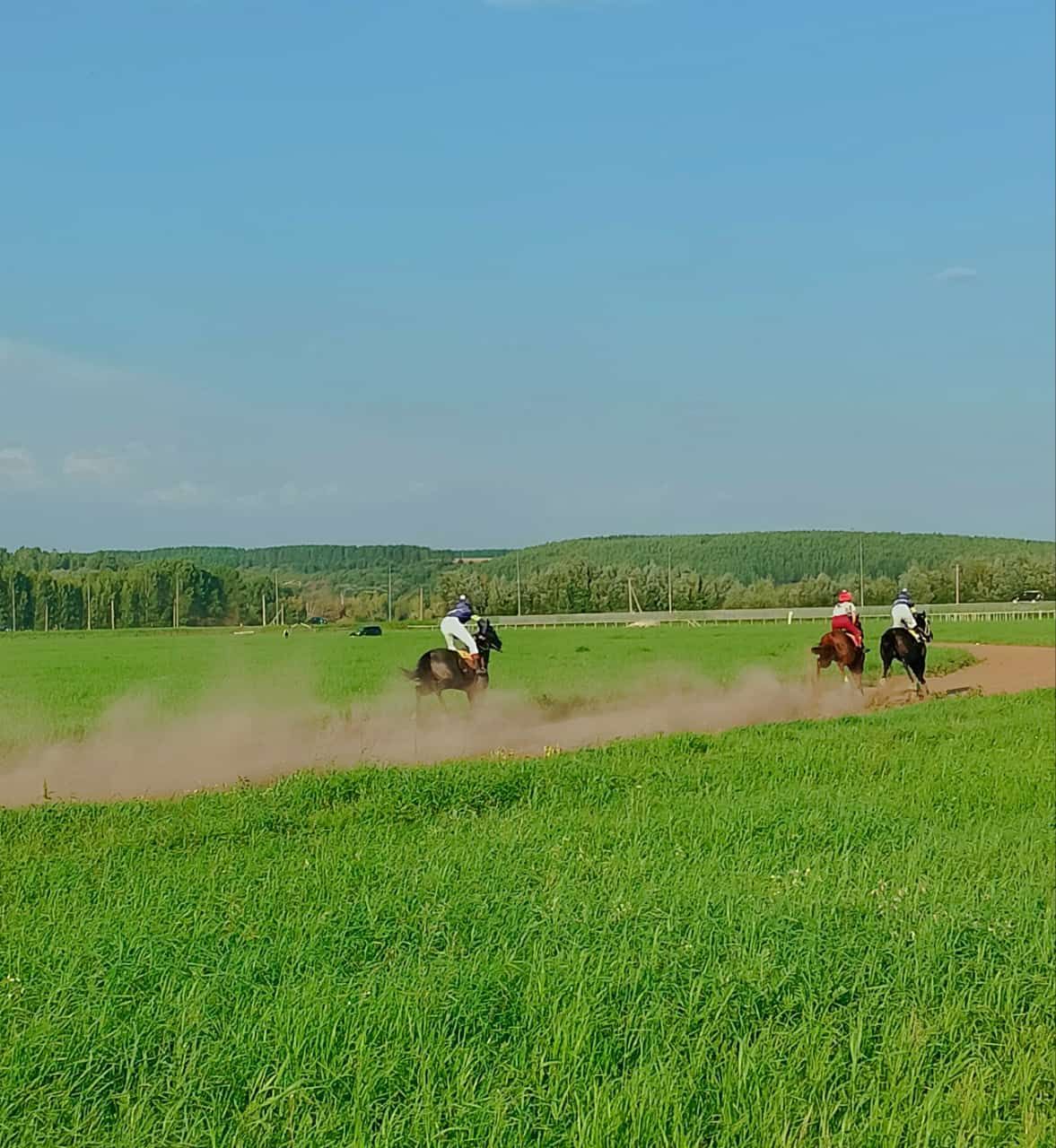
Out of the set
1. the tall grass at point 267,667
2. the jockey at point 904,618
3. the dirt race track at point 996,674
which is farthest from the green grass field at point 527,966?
the dirt race track at point 996,674

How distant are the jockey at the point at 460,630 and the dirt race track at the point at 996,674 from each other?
9.66m

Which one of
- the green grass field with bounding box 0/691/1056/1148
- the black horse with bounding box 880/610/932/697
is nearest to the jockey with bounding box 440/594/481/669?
the green grass field with bounding box 0/691/1056/1148

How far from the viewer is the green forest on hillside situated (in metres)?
17.6

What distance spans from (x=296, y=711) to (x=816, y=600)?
2540 cm

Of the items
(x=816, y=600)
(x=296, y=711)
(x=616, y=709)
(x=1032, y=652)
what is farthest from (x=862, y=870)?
(x=1032, y=652)

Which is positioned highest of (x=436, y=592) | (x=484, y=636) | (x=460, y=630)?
(x=436, y=592)

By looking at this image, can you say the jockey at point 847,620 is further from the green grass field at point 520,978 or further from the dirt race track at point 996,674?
the green grass field at point 520,978

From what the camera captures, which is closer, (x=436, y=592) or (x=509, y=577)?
(x=436, y=592)

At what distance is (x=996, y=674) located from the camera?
34250 mm

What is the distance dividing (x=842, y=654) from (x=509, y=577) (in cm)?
1735

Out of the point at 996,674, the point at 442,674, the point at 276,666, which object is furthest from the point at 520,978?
the point at 996,674

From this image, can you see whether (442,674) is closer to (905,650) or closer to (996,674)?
(905,650)

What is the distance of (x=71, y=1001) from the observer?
18.4 feet

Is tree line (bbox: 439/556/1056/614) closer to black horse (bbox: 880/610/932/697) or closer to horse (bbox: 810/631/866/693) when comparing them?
black horse (bbox: 880/610/932/697)
